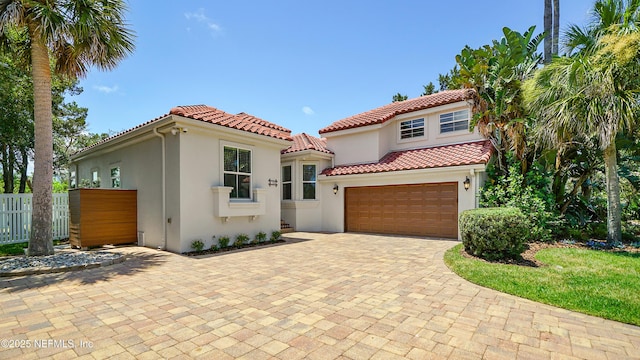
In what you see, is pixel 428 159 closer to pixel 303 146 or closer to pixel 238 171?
pixel 303 146

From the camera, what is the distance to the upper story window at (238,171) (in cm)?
1038

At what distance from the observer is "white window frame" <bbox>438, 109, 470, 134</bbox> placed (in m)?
13.7

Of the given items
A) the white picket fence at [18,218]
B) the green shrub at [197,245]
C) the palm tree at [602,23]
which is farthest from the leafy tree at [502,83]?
the white picket fence at [18,218]

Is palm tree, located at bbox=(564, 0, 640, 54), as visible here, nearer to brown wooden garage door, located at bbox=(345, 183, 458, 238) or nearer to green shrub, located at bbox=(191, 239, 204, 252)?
brown wooden garage door, located at bbox=(345, 183, 458, 238)

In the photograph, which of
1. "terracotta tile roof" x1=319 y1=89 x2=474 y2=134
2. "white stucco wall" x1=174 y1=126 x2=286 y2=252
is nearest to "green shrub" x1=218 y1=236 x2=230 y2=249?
"white stucco wall" x1=174 y1=126 x2=286 y2=252

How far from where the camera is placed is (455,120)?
14.0 meters

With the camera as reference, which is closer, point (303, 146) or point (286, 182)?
point (303, 146)

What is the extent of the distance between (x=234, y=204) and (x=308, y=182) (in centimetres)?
615

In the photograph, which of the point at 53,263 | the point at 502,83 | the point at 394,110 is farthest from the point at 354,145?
the point at 53,263

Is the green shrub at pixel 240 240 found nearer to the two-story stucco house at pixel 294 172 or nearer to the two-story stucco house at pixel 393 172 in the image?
the two-story stucco house at pixel 294 172

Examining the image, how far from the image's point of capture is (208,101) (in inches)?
513

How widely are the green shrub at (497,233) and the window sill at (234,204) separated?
6.97 metres

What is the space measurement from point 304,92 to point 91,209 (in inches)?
476

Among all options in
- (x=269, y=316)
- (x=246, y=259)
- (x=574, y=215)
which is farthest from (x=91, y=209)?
(x=574, y=215)
